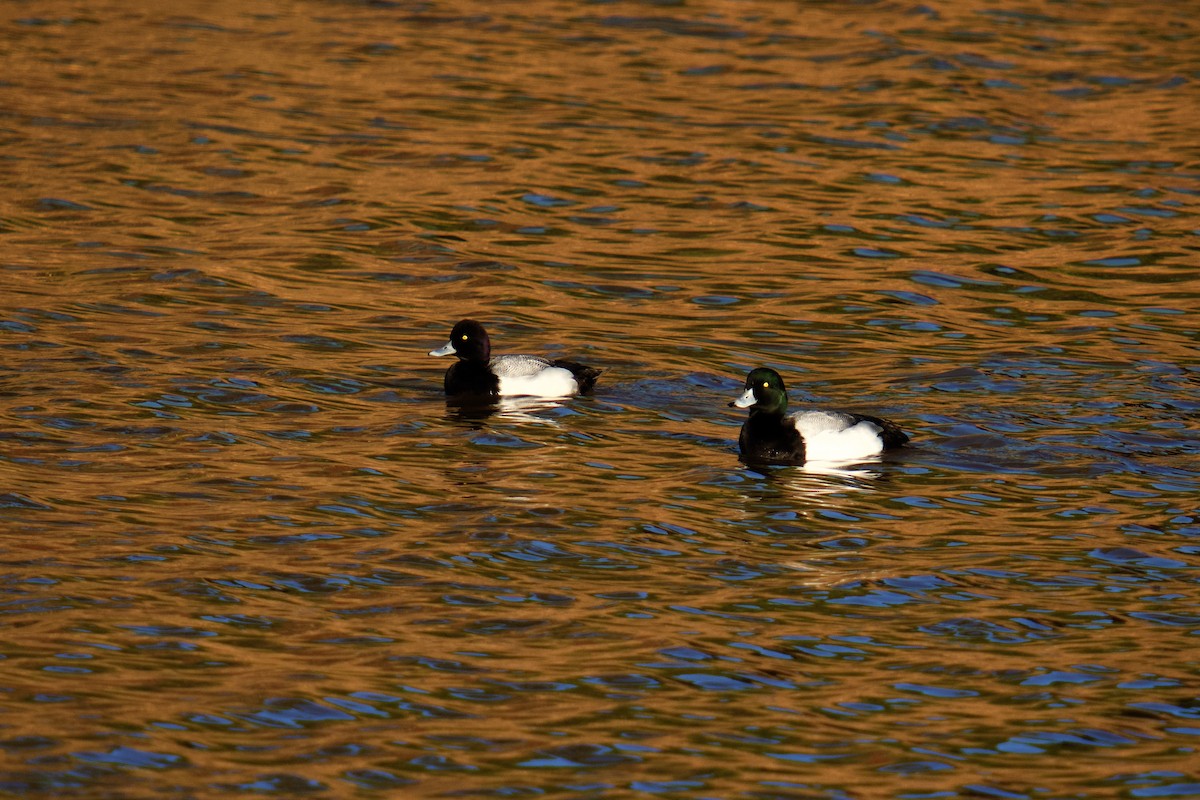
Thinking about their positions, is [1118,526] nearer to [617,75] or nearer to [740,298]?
[740,298]

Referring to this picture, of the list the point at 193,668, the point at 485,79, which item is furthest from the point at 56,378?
the point at 485,79

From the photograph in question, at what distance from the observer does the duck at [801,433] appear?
11.9 meters

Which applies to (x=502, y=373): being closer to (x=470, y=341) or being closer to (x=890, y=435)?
(x=470, y=341)

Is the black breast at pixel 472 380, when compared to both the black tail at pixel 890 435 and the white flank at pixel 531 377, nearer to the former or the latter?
the white flank at pixel 531 377

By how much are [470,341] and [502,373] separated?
355mm

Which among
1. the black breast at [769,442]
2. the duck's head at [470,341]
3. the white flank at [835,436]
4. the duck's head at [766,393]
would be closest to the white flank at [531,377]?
the duck's head at [470,341]

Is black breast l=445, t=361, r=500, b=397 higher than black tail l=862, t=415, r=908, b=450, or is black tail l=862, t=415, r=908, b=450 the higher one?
black breast l=445, t=361, r=500, b=397

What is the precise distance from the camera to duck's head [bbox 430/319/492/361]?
13.6m

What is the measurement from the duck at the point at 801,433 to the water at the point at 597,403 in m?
0.25

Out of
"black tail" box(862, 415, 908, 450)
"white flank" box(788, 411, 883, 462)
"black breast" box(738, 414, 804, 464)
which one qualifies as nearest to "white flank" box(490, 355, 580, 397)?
"black breast" box(738, 414, 804, 464)

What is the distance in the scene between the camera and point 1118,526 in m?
10.5

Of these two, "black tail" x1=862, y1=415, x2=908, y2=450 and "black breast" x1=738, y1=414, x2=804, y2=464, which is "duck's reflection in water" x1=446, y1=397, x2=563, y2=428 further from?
"black tail" x1=862, y1=415, x2=908, y2=450

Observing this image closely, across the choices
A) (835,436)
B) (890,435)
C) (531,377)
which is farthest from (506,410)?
(890,435)

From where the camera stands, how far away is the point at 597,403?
520 inches
